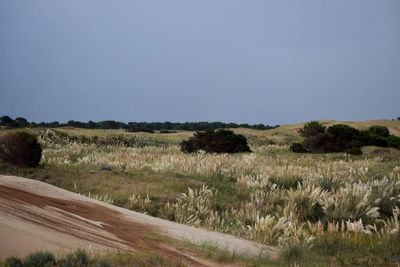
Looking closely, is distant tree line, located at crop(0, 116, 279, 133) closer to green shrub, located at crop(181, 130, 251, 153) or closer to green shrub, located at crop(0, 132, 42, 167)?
green shrub, located at crop(181, 130, 251, 153)

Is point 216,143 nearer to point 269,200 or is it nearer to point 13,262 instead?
point 269,200

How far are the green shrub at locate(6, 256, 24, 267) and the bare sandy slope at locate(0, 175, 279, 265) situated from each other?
9.9 inches

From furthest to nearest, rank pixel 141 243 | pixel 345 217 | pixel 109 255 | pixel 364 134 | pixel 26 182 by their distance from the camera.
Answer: pixel 364 134
pixel 345 217
pixel 26 182
pixel 141 243
pixel 109 255

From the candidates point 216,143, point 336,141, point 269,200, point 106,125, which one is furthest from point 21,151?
point 106,125

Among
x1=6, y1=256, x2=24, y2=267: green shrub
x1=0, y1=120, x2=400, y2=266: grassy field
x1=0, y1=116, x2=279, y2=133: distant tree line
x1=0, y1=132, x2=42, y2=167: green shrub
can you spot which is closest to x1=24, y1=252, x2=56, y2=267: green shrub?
x1=6, y1=256, x2=24, y2=267: green shrub

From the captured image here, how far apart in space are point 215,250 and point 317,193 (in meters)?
5.02

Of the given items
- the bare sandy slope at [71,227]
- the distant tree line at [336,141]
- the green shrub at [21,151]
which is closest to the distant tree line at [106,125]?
the distant tree line at [336,141]

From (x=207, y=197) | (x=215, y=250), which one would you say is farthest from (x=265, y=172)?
(x=215, y=250)

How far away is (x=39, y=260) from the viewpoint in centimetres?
363

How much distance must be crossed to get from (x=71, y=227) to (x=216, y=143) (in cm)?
2273

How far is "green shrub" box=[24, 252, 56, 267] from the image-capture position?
359cm

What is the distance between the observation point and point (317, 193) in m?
9.90

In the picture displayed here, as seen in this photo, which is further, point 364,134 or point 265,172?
point 364,134

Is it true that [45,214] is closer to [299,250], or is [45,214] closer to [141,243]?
[141,243]
